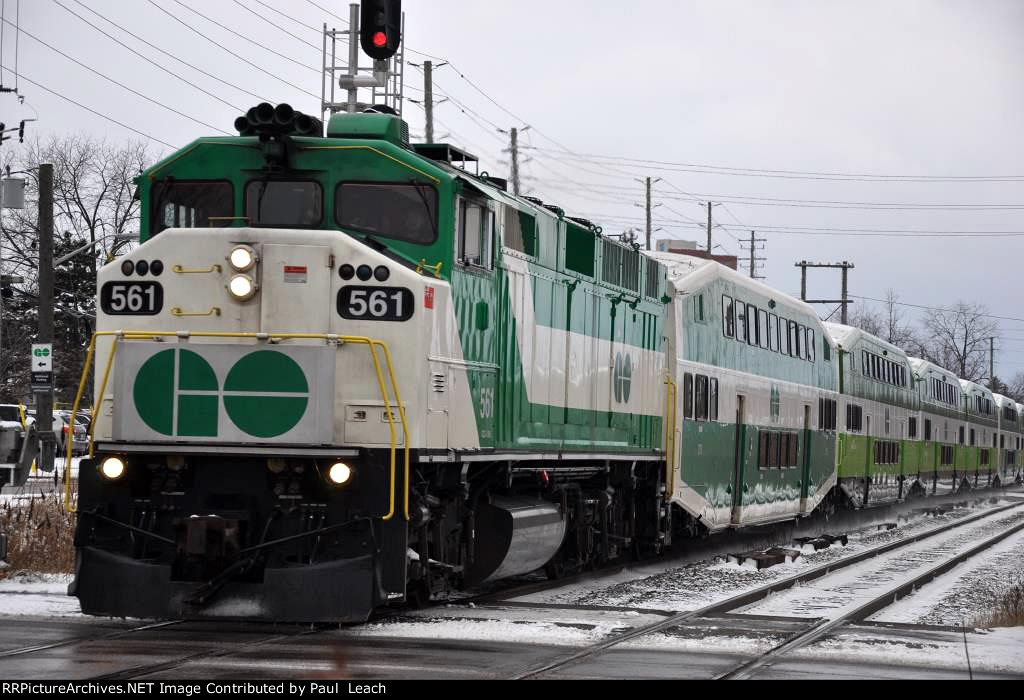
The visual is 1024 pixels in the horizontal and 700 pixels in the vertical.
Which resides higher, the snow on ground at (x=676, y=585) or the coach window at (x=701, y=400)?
the coach window at (x=701, y=400)

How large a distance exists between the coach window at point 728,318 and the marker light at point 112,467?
12264 millimetres

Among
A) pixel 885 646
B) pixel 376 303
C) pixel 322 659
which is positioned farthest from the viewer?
pixel 885 646

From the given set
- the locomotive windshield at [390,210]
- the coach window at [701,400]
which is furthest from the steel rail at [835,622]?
the locomotive windshield at [390,210]

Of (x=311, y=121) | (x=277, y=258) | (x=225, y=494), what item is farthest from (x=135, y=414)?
(x=311, y=121)

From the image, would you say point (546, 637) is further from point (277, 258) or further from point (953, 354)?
point (953, 354)

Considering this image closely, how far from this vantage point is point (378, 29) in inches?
534

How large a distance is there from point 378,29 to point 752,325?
11007 mm

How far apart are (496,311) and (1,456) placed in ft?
61.1

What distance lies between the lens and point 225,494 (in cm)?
1065

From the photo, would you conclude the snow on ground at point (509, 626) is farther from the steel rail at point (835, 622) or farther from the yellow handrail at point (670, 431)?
the yellow handrail at point (670, 431)

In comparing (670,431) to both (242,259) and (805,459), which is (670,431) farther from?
(242,259)

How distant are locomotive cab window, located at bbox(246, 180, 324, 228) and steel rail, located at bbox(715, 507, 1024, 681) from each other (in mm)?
4775

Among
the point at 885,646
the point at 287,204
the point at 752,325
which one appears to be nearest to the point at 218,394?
the point at 287,204

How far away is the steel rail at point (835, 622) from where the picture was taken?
9383mm
